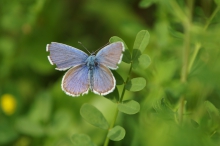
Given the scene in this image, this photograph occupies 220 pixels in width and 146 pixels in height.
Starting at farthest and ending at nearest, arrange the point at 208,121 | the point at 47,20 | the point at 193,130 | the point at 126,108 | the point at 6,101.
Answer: the point at 47,20 < the point at 6,101 < the point at 126,108 < the point at 208,121 < the point at 193,130

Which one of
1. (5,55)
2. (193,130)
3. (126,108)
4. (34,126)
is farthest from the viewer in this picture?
(5,55)

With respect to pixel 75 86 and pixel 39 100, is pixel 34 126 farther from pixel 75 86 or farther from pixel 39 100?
pixel 75 86

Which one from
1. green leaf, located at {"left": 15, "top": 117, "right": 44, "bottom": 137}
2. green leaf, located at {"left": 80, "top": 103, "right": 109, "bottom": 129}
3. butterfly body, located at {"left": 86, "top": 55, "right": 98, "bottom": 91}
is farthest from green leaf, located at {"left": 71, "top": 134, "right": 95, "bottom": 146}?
green leaf, located at {"left": 15, "top": 117, "right": 44, "bottom": 137}

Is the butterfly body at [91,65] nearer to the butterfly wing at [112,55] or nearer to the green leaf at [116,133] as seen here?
the butterfly wing at [112,55]

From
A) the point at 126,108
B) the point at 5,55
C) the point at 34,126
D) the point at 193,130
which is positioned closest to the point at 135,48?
the point at 126,108

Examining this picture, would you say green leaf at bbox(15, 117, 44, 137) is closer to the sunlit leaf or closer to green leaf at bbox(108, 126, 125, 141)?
the sunlit leaf

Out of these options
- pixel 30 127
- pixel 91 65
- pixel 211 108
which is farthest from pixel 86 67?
pixel 30 127

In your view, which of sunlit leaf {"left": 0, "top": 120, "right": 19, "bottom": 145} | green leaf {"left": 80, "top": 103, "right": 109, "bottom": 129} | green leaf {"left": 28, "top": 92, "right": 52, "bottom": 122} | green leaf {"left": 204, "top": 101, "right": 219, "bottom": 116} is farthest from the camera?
green leaf {"left": 28, "top": 92, "right": 52, "bottom": 122}
